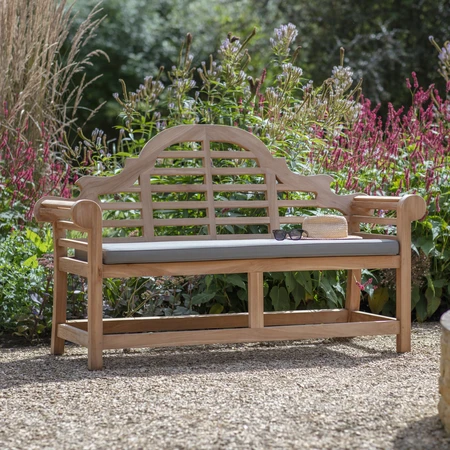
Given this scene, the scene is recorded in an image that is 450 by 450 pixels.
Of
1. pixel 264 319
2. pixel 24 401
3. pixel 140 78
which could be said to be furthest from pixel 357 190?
pixel 140 78

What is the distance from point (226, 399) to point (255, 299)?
917 millimetres

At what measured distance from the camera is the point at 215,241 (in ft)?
13.3

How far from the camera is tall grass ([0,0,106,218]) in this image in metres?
5.31

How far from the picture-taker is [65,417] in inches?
114

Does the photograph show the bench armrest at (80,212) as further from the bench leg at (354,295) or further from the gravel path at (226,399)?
the bench leg at (354,295)

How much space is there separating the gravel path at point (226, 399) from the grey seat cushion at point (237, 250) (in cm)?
48

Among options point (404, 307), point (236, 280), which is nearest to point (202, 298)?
point (236, 280)

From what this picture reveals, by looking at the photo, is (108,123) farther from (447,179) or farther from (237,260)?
(237,260)

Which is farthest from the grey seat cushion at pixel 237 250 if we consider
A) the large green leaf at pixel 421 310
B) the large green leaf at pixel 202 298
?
the large green leaf at pixel 421 310

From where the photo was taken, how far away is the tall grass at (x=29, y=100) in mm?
5309

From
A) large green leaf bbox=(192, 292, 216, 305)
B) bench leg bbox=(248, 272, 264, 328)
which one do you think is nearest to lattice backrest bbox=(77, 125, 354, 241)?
large green leaf bbox=(192, 292, 216, 305)

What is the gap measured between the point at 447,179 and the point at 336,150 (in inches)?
28.7

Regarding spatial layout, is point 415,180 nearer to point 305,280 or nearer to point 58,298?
point 305,280

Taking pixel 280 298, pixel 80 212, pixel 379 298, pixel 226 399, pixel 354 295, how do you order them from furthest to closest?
1. pixel 379 298
2. pixel 280 298
3. pixel 354 295
4. pixel 80 212
5. pixel 226 399
